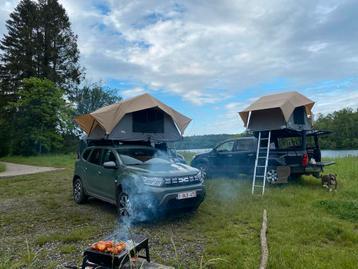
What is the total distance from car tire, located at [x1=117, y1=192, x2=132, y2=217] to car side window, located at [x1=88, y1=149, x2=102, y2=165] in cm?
149

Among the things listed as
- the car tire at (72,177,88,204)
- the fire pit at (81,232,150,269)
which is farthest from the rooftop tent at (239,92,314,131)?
the fire pit at (81,232,150,269)

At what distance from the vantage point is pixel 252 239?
4.66 meters

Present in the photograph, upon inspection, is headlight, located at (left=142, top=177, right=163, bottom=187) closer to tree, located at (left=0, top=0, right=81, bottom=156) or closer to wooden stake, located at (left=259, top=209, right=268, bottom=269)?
wooden stake, located at (left=259, top=209, right=268, bottom=269)

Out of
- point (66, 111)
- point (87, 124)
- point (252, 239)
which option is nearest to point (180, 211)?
point (252, 239)

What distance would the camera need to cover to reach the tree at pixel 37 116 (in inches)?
995

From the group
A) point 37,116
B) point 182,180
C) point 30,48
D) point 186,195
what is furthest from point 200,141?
point 30,48

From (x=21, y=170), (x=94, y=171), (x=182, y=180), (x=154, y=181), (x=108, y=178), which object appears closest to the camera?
(x=154, y=181)

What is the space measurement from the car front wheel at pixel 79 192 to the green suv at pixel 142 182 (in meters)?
0.59

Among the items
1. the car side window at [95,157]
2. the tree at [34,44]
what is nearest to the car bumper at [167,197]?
the car side window at [95,157]

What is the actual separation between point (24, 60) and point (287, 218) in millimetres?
30391

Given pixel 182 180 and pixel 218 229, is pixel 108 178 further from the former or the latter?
pixel 218 229

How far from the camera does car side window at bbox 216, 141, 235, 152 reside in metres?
10.6

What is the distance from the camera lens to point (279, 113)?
890cm

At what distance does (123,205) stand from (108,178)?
87 centimetres
